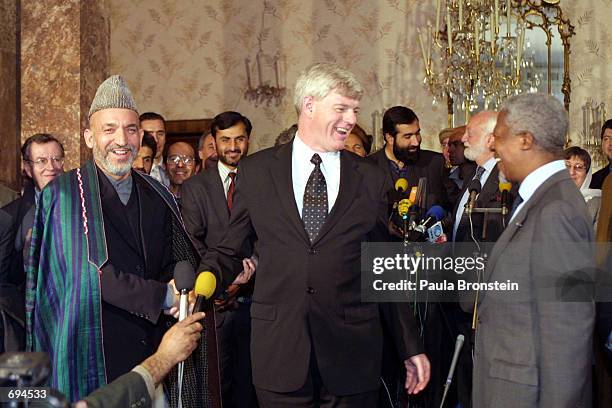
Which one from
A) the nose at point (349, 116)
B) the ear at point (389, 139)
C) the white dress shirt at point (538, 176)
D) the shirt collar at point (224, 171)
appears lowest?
the white dress shirt at point (538, 176)

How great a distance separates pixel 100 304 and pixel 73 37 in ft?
9.99

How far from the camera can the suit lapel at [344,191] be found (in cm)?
313

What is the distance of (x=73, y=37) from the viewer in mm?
5672

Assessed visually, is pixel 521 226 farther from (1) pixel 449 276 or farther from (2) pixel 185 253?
(1) pixel 449 276

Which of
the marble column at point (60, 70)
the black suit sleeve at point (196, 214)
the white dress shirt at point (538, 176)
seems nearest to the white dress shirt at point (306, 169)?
the white dress shirt at point (538, 176)

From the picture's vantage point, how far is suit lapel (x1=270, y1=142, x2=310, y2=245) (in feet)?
10.3

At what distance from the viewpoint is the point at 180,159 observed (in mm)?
6203

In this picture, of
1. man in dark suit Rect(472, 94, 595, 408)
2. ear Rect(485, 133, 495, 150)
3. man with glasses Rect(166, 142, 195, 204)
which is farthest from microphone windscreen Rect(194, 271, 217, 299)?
man with glasses Rect(166, 142, 195, 204)

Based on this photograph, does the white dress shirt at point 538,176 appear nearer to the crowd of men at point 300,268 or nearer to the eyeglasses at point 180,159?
the crowd of men at point 300,268

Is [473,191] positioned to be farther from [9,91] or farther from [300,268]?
[9,91]

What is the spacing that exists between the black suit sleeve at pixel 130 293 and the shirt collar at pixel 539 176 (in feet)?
4.48

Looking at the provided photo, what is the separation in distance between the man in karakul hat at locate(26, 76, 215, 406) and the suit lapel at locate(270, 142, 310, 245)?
517 millimetres

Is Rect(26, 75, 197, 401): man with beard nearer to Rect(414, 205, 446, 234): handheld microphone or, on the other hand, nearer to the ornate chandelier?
Rect(414, 205, 446, 234): handheld microphone

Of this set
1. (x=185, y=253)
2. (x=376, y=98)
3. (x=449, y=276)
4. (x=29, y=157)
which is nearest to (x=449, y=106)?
(x=376, y=98)
